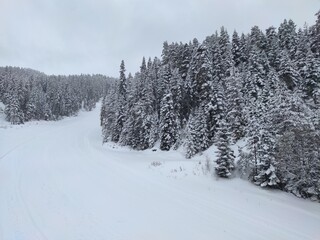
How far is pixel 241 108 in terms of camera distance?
92.5 feet

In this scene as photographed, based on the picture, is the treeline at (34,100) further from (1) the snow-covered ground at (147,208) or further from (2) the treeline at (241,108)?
(1) the snow-covered ground at (147,208)

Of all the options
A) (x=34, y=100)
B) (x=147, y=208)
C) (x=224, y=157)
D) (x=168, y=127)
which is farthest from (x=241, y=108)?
(x=34, y=100)

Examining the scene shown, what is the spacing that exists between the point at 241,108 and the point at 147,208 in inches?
822

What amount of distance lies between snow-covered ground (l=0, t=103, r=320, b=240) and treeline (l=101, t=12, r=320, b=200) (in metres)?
1.49

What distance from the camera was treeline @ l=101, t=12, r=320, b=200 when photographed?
1226 cm

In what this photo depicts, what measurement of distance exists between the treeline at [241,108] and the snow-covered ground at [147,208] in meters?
1.49

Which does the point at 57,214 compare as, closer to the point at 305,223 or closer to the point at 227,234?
Result: the point at 227,234

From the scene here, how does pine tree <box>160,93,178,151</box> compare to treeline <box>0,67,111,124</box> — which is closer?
pine tree <box>160,93,178,151</box>

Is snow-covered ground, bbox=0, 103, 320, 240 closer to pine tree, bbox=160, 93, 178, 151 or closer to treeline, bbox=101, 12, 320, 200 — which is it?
treeline, bbox=101, 12, 320, 200

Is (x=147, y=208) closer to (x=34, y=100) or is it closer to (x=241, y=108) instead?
(x=241, y=108)

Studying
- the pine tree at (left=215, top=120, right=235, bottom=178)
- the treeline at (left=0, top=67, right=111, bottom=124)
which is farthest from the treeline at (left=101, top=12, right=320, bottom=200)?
the treeline at (left=0, top=67, right=111, bottom=124)

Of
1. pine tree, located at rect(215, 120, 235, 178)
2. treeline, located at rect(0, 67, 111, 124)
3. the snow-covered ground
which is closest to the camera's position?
the snow-covered ground

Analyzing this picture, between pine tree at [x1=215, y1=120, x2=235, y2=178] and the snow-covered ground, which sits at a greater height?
pine tree at [x1=215, y1=120, x2=235, y2=178]

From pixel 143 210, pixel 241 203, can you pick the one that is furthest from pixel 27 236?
pixel 241 203
